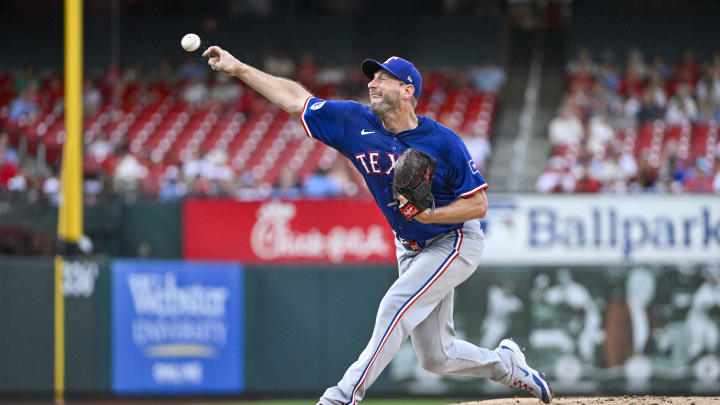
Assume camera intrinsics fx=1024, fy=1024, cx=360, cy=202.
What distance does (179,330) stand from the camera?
10.8 m

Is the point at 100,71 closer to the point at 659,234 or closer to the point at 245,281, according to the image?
the point at 245,281

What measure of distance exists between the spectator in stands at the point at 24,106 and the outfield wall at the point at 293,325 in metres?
6.79

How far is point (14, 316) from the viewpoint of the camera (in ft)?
35.4

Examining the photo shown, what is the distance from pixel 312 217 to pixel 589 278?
146 inches

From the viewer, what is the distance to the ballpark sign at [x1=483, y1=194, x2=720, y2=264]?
11.5 metres

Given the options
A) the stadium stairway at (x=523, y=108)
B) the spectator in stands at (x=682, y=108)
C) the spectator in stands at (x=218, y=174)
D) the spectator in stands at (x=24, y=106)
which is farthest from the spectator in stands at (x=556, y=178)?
the spectator in stands at (x=24, y=106)

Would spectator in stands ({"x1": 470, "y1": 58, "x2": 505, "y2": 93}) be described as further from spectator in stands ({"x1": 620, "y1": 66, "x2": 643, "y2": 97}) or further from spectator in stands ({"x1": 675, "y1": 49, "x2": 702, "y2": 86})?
spectator in stands ({"x1": 675, "y1": 49, "x2": 702, "y2": 86})

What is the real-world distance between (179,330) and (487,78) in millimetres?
9110

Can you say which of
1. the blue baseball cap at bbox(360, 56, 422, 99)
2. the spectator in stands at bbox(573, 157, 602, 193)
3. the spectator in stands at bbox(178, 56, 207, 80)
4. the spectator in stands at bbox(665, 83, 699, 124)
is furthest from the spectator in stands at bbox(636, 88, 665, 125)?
the blue baseball cap at bbox(360, 56, 422, 99)

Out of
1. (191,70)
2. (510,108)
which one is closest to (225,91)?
(191,70)

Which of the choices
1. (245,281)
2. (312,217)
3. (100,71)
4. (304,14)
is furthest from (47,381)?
(304,14)

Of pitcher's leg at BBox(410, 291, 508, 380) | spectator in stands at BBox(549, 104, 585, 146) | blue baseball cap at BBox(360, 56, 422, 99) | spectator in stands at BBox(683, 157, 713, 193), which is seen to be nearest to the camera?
blue baseball cap at BBox(360, 56, 422, 99)

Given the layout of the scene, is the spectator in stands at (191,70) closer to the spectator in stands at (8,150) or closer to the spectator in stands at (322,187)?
the spectator in stands at (8,150)

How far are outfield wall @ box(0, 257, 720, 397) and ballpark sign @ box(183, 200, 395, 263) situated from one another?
1.83m
